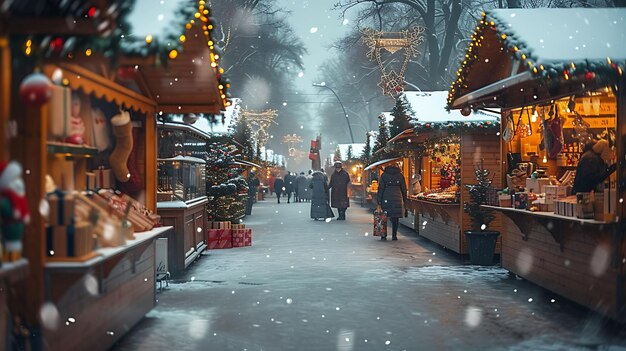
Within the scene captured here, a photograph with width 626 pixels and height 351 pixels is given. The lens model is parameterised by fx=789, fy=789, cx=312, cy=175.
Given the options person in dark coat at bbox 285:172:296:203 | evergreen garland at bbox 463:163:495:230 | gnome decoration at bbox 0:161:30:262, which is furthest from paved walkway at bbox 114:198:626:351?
person in dark coat at bbox 285:172:296:203

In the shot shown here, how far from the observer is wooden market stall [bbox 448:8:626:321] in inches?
367

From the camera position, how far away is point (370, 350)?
26.4ft

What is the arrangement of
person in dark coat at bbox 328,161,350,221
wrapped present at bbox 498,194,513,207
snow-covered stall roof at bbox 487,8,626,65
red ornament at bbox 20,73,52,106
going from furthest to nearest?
1. person in dark coat at bbox 328,161,350,221
2. wrapped present at bbox 498,194,513,207
3. snow-covered stall roof at bbox 487,8,626,65
4. red ornament at bbox 20,73,52,106

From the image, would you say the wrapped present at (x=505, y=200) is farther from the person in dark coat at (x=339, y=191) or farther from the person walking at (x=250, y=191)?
the person walking at (x=250, y=191)

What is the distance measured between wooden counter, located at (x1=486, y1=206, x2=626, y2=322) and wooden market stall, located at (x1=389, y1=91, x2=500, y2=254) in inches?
123

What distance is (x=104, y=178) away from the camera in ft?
31.9

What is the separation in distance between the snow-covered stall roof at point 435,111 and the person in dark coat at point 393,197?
6.78 feet

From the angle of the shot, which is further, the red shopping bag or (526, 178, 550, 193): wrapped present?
the red shopping bag

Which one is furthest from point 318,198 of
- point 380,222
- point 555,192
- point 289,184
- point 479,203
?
point 555,192

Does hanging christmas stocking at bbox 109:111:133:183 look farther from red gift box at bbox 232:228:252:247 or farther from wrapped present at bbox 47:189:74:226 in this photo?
red gift box at bbox 232:228:252:247

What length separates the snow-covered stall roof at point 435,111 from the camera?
1711 cm

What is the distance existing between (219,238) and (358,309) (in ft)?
29.4

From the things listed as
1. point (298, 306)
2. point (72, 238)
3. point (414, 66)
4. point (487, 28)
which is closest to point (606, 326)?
point (298, 306)

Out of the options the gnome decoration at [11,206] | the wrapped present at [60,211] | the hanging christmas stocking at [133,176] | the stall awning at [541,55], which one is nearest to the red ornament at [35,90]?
the gnome decoration at [11,206]
